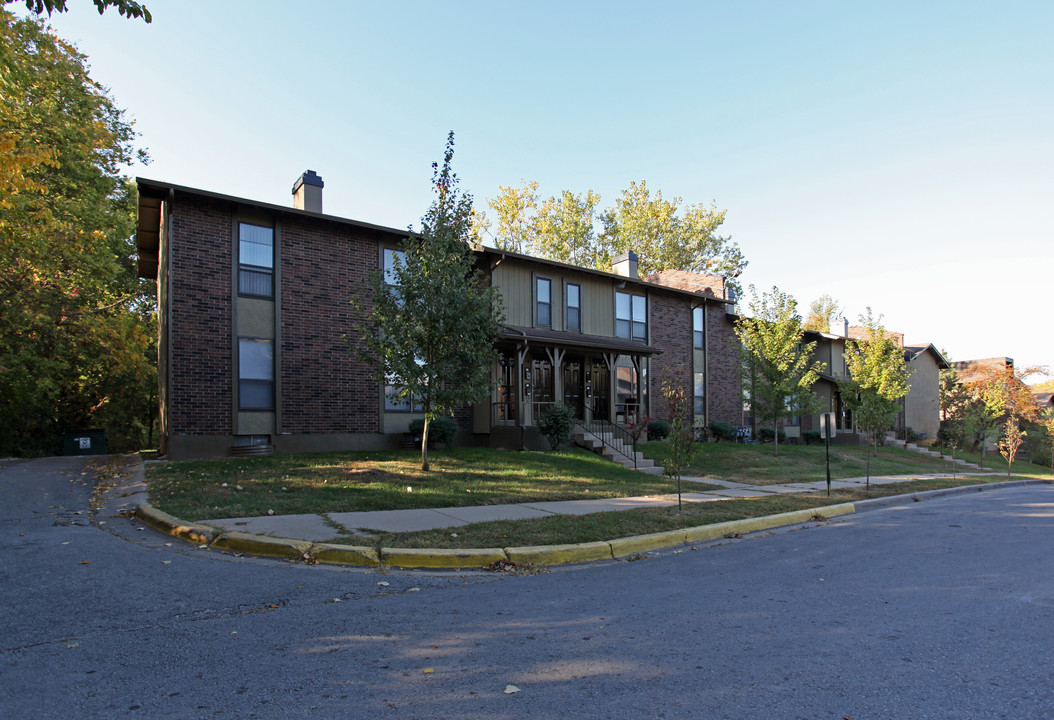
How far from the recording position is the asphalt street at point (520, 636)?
3.29m

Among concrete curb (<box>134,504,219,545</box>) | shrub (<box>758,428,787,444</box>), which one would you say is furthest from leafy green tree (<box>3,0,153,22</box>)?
shrub (<box>758,428,787,444</box>)

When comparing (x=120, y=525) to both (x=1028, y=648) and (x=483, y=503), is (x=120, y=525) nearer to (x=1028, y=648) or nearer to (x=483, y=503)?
(x=483, y=503)

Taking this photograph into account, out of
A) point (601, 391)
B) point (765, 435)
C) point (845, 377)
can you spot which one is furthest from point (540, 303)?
point (845, 377)

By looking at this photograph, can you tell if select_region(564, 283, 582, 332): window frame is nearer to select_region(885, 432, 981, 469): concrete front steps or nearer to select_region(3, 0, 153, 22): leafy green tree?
select_region(3, 0, 153, 22): leafy green tree

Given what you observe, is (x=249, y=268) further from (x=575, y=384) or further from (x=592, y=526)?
(x=592, y=526)

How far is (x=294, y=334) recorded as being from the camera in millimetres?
15922

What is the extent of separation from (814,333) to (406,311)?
26.2m

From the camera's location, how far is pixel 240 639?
4.14 metres

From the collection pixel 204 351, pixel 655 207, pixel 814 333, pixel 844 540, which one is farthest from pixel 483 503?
pixel 655 207

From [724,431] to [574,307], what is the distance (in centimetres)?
847

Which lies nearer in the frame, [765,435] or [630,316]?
[630,316]

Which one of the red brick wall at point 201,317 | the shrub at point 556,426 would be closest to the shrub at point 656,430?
the shrub at point 556,426

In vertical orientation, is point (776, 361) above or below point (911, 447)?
above

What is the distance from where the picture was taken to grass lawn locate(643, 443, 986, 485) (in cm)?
1623
